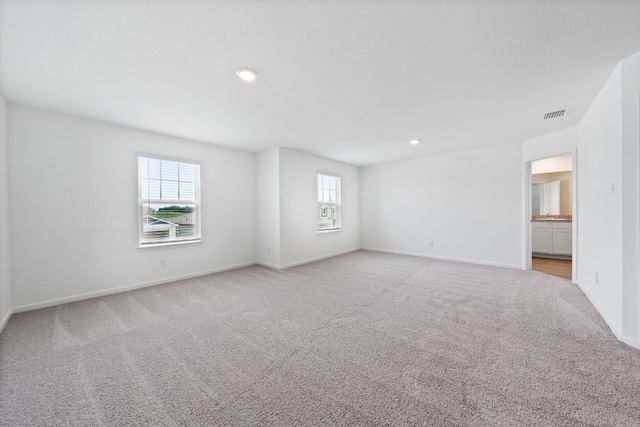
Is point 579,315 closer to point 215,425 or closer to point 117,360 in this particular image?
point 215,425

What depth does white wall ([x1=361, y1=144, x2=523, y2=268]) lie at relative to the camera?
470cm

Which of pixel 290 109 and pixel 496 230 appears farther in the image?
pixel 496 230

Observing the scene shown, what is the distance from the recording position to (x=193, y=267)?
427 centimetres

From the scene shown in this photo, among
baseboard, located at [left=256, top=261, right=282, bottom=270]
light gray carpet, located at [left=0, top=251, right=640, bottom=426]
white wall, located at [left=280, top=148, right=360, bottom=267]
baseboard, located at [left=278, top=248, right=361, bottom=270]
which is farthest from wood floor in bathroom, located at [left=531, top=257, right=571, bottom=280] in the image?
baseboard, located at [left=256, top=261, right=282, bottom=270]

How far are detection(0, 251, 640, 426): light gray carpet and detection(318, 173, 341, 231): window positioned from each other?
2.96m

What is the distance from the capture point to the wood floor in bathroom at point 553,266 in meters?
4.30

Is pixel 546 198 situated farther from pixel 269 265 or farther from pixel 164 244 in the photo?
pixel 164 244

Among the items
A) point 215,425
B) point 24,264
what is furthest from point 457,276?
point 24,264

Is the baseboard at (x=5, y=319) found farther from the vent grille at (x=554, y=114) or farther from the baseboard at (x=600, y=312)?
the vent grille at (x=554, y=114)

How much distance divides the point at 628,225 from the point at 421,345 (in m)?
2.10

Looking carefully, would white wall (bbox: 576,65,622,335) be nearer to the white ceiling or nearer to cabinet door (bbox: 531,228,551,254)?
the white ceiling

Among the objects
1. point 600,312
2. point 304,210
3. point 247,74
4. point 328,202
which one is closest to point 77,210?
point 247,74

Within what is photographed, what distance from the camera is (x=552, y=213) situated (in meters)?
6.07

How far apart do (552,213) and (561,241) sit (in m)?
1.00
